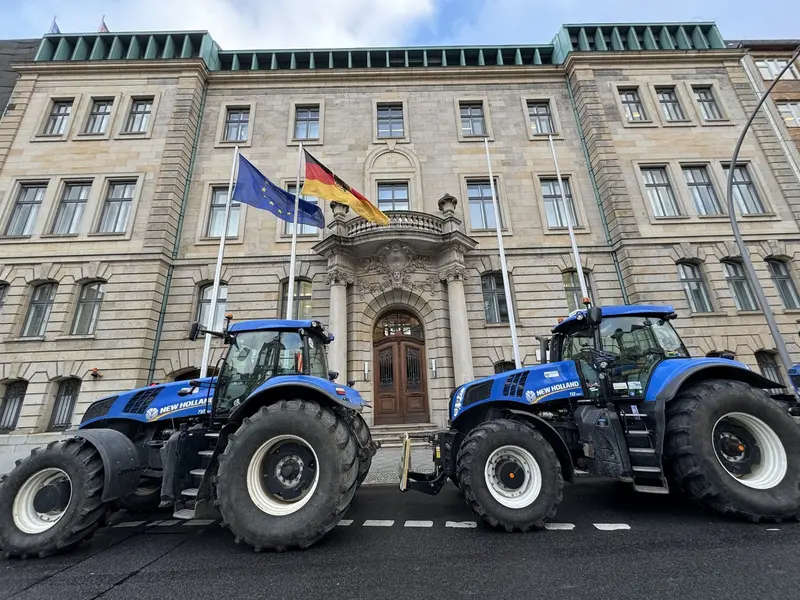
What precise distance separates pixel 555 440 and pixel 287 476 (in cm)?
371

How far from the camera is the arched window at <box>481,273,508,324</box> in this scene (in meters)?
14.1

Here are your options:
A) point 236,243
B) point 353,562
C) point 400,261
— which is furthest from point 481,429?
point 236,243

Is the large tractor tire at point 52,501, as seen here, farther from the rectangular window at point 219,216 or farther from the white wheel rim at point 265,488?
the rectangular window at point 219,216

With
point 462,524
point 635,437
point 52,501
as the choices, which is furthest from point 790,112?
point 52,501

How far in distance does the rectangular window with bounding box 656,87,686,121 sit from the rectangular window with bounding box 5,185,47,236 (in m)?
30.0

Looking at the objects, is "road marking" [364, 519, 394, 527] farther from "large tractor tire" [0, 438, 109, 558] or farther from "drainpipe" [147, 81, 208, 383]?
"drainpipe" [147, 81, 208, 383]

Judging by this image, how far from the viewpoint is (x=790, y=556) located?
3393 mm

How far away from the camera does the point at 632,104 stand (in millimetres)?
17609

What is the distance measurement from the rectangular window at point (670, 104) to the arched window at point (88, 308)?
27364 mm

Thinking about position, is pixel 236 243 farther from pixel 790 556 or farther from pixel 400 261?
pixel 790 556

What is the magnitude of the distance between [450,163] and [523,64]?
9004 millimetres

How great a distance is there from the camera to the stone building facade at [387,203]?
13.1 metres

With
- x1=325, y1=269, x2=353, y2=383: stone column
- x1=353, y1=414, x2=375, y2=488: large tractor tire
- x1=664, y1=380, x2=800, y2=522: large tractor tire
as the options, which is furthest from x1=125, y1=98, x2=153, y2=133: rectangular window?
x1=664, y1=380, x2=800, y2=522: large tractor tire

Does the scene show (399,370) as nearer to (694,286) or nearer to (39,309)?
(694,286)
